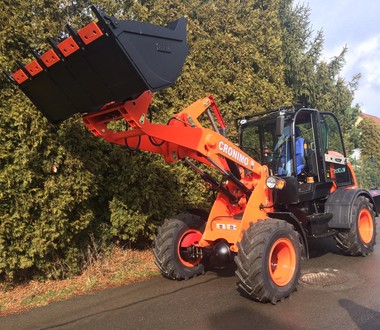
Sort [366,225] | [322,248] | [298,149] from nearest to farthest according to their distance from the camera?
[298,149] → [366,225] → [322,248]

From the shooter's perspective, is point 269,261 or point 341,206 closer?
point 269,261

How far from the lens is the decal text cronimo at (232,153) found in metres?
4.77

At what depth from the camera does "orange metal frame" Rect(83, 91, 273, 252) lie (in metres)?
4.20

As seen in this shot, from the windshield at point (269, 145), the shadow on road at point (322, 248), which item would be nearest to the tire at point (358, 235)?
the shadow on road at point (322, 248)

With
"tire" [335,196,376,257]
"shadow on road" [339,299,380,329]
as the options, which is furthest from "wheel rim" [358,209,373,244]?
"shadow on road" [339,299,380,329]

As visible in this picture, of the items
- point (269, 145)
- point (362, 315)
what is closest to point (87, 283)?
point (269, 145)

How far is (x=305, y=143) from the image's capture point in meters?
5.99

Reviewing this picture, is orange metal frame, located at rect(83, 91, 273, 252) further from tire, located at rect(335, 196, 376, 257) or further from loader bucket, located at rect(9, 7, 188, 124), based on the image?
tire, located at rect(335, 196, 376, 257)

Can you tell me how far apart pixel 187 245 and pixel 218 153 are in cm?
164

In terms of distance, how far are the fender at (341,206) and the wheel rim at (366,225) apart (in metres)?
0.51

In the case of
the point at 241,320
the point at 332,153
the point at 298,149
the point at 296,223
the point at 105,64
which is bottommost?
the point at 241,320

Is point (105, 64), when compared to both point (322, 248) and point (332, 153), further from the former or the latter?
point (322, 248)

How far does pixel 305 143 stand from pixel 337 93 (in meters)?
7.59

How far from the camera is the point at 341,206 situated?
6.14 m
